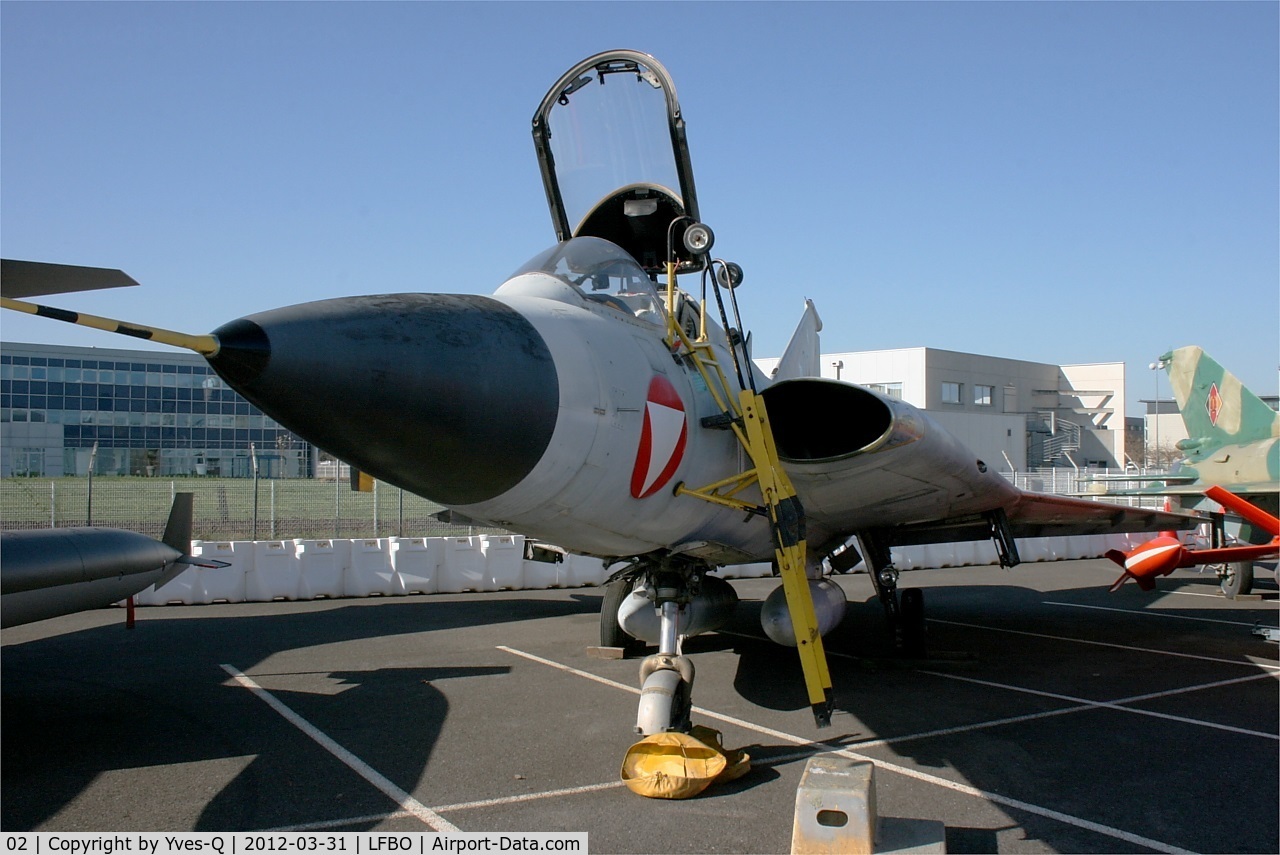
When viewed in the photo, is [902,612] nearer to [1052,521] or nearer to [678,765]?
[1052,521]

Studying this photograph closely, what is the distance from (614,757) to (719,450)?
5.99ft

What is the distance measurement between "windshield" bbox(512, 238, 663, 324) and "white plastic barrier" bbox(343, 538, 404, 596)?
8.82 metres

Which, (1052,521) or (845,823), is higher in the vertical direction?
(1052,521)

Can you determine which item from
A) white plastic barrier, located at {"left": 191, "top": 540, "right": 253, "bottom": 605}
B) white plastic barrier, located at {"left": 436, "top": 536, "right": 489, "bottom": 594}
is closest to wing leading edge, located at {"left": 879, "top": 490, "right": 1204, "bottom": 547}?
white plastic barrier, located at {"left": 436, "top": 536, "right": 489, "bottom": 594}

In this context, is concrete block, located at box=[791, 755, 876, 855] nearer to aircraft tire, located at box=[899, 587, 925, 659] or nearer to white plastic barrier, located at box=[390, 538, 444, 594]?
aircraft tire, located at box=[899, 587, 925, 659]

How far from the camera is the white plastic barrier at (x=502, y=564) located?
1342 cm

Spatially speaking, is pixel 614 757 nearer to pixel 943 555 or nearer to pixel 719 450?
pixel 719 450

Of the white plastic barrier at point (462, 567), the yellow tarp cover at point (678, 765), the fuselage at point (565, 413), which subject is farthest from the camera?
the white plastic barrier at point (462, 567)

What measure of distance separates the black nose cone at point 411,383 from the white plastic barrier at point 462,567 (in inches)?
388

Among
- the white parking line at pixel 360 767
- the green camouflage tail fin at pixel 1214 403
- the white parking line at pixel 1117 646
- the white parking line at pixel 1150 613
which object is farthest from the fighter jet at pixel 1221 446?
the white parking line at pixel 360 767

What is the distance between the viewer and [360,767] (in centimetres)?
480

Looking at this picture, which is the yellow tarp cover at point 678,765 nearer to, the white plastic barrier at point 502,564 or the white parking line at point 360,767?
the white parking line at point 360,767

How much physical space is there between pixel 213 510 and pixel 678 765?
16.4 meters

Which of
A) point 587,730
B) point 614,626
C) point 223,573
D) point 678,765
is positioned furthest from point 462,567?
point 678,765
